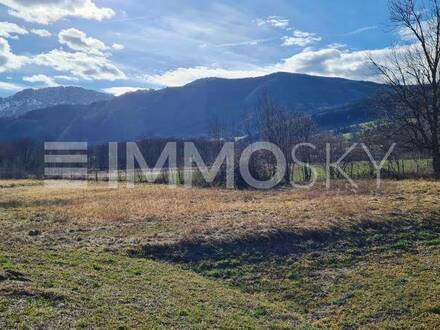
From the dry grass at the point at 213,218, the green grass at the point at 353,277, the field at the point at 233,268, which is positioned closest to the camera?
the field at the point at 233,268

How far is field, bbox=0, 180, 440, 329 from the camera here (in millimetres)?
11352

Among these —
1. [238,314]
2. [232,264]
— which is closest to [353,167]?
[232,264]

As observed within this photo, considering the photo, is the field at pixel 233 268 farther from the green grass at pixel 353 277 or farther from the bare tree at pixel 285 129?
the bare tree at pixel 285 129

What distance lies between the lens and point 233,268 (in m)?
17.2

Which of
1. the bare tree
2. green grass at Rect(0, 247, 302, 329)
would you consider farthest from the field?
the bare tree

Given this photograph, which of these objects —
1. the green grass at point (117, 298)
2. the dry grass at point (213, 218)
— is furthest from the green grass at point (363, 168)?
the green grass at point (117, 298)

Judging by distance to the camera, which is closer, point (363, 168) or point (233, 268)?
point (233, 268)

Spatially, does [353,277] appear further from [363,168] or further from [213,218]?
[363,168]

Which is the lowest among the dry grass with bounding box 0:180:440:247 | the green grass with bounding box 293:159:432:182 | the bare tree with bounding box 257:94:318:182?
the dry grass with bounding box 0:180:440:247

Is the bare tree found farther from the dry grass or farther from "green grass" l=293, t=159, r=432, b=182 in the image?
the dry grass

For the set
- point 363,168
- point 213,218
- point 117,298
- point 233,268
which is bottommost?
point 233,268

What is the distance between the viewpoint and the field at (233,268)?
A: 11352 millimetres

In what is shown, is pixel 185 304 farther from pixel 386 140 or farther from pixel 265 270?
pixel 386 140

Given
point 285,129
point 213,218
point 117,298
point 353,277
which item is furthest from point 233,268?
point 285,129
